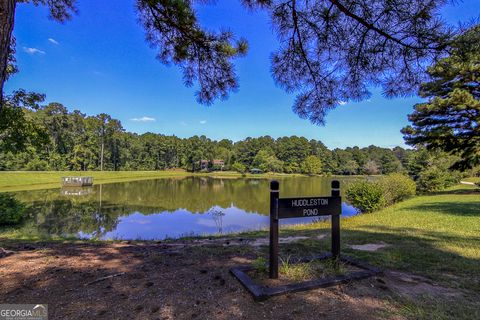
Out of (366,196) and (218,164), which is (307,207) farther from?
(218,164)

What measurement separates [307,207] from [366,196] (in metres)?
10.1

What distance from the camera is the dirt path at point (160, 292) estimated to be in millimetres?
2172

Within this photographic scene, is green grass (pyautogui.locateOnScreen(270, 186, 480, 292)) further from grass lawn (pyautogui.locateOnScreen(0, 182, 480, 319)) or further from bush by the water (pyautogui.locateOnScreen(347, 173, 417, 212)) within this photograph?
bush by the water (pyautogui.locateOnScreen(347, 173, 417, 212))

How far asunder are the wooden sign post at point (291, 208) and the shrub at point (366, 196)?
963 centimetres

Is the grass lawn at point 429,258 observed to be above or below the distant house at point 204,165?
below

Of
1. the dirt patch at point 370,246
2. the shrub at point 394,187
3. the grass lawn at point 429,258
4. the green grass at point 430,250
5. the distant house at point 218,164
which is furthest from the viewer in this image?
the distant house at point 218,164

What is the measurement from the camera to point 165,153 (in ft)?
216

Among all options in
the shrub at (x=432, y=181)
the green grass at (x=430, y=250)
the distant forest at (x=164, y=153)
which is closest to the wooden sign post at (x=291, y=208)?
the green grass at (x=430, y=250)

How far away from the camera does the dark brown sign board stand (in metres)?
2.50

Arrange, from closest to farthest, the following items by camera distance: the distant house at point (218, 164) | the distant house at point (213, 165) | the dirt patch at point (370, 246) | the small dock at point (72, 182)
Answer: the dirt patch at point (370, 246), the small dock at point (72, 182), the distant house at point (213, 165), the distant house at point (218, 164)

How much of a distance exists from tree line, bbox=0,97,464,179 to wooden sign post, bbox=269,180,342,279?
1076 inches

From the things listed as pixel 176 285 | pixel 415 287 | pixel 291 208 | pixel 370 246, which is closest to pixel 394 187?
pixel 370 246

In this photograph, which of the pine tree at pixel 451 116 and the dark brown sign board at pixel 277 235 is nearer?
the dark brown sign board at pixel 277 235

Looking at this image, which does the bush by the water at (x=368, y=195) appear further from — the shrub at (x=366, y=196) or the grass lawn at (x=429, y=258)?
the grass lawn at (x=429, y=258)
